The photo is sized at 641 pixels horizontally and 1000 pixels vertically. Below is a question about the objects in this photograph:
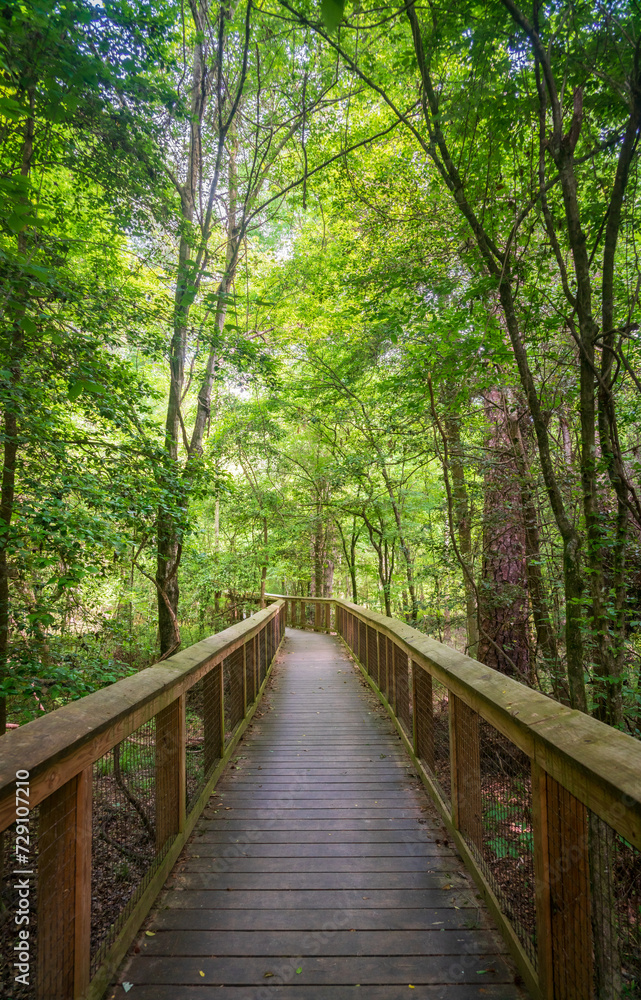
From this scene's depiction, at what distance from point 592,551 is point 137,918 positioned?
282 cm

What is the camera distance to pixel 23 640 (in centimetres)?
390

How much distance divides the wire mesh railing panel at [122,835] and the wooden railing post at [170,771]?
0.04 m

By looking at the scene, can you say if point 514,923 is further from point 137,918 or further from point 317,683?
point 317,683

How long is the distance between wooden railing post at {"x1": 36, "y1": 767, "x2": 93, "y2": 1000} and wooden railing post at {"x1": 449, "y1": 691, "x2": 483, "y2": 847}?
1704mm

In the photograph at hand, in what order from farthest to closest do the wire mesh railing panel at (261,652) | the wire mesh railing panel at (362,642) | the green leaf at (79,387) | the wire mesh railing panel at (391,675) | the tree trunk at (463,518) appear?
the wire mesh railing panel at (362,642)
the wire mesh railing panel at (261,652)
the tree trunk at (463,518)
the wire mesh railing panel at (391,675)
the green leaf at (79,387)

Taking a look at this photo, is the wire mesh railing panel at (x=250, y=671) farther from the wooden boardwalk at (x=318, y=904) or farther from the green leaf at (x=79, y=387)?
the green leaf at (x=79, y=387)

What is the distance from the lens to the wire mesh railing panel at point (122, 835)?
2240 mm

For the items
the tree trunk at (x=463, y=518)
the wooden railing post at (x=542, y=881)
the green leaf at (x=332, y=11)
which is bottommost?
the wooden railing post at (x=542, y=881)

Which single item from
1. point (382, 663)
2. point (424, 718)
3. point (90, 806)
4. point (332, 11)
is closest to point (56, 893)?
point (90, 806)

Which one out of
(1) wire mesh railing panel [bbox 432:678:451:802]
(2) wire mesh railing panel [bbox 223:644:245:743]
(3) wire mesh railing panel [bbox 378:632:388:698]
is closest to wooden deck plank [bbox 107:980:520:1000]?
(1) wire mesh railing panel [bbox 432:678:451:802]

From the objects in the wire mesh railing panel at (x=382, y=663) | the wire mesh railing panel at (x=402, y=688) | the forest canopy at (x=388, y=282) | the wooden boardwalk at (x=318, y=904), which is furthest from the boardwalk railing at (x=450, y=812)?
the wire mesh railing panel at (x=382, y=663)

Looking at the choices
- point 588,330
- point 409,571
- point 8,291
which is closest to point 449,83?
point 588,330

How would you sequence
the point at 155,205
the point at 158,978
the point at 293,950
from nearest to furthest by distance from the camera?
1. the point at 158,978
2. the point at 293,950
3. the point at 155,205

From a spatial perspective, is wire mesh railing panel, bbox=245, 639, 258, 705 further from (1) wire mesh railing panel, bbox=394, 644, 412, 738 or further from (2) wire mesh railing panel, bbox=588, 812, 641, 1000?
(2) wire mesh railing panel, bbox=588, 812, 641, 1000
